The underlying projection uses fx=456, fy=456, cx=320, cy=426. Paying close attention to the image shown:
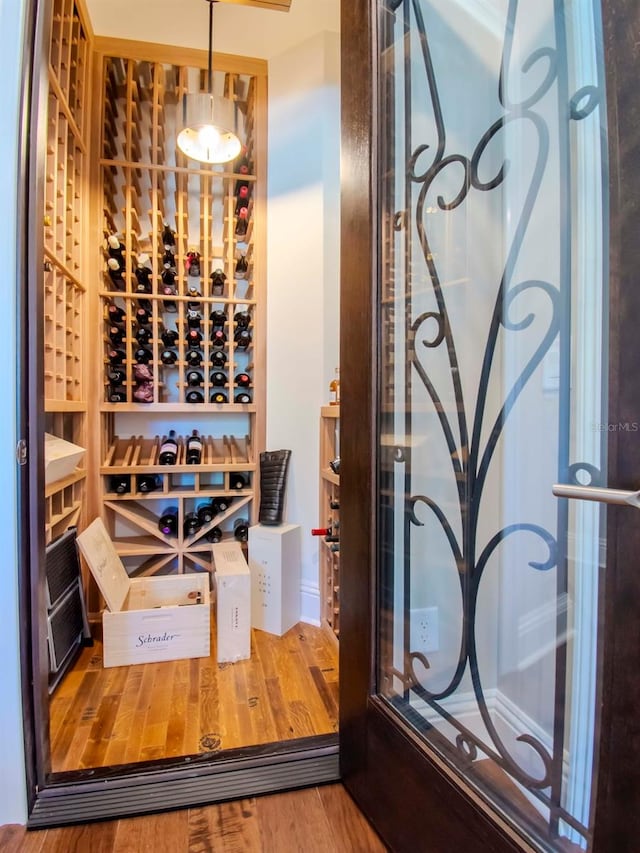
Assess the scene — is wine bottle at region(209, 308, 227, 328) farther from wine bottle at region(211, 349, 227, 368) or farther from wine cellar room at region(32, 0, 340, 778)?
wine bottle at region(211, 349, 227, 368)

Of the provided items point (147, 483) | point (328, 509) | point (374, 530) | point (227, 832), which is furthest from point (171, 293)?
point (227, 832)

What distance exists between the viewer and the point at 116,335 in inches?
91.4

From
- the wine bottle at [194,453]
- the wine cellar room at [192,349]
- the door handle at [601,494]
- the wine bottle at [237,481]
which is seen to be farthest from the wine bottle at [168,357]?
the door handle at [601,494]

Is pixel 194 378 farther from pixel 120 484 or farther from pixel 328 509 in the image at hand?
pixel 328 509

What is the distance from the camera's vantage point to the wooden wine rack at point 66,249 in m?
1.74

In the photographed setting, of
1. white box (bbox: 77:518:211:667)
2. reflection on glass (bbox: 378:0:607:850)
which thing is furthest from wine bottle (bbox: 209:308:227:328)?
reflection on glass (bbox: 378:0:607:850)

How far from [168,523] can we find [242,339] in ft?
3.43

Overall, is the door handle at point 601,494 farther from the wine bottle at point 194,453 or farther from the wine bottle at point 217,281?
the wine bottle at point 217,281

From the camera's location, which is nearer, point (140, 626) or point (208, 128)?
point (140, 626)

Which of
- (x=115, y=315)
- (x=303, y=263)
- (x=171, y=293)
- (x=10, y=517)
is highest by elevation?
(x=303, y=263)

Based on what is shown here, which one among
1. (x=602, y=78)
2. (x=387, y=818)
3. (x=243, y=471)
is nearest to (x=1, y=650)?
(x=387, y=818)

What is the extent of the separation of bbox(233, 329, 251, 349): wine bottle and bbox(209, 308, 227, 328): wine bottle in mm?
97

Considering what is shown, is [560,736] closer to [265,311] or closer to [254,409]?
[254,409]

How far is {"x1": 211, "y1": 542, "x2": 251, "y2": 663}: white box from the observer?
188cm
